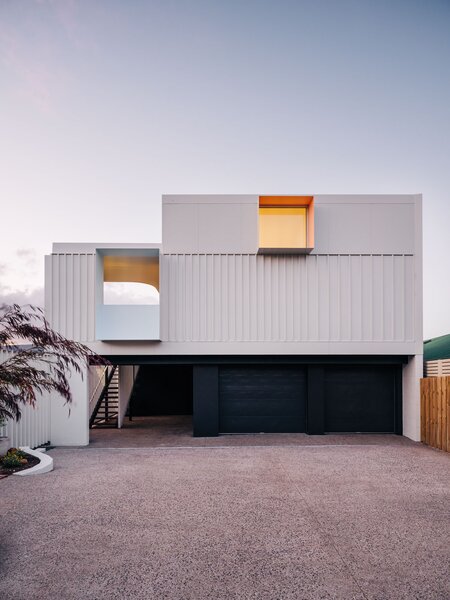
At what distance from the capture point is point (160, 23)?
1197 cm

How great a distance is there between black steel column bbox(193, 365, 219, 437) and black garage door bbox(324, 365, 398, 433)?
3.32 metres

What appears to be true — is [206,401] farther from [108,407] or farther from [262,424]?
[108,407]

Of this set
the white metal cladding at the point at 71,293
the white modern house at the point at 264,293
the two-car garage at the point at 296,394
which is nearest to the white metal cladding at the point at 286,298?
the white modern house at the point at 264,293

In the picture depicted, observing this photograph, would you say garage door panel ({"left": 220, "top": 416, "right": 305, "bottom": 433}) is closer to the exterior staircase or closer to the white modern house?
the white modern house

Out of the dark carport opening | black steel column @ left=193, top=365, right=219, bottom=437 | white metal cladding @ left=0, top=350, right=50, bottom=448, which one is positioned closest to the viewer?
white metal cladding @ left=0, top=350, right=50, bottom=448

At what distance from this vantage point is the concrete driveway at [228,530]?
390 cm

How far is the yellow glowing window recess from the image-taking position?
12148mm


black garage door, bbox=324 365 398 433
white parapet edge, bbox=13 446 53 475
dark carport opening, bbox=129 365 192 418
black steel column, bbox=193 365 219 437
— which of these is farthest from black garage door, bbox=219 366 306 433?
dark carport opening, bbox=129 365 192 418

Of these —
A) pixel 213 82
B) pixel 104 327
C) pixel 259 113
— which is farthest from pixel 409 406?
→ pixel 213 82

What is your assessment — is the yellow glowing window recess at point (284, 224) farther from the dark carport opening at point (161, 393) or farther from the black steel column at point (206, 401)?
the dark carport opening at point (161, 393)

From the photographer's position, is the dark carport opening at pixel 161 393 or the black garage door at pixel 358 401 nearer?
the black garage door at pixel 358 401

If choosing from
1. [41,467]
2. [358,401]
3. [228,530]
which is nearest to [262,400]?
[358,401]

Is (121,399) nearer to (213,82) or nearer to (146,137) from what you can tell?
(146,137)

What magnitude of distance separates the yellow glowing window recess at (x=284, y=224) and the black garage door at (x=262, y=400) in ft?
12.3
